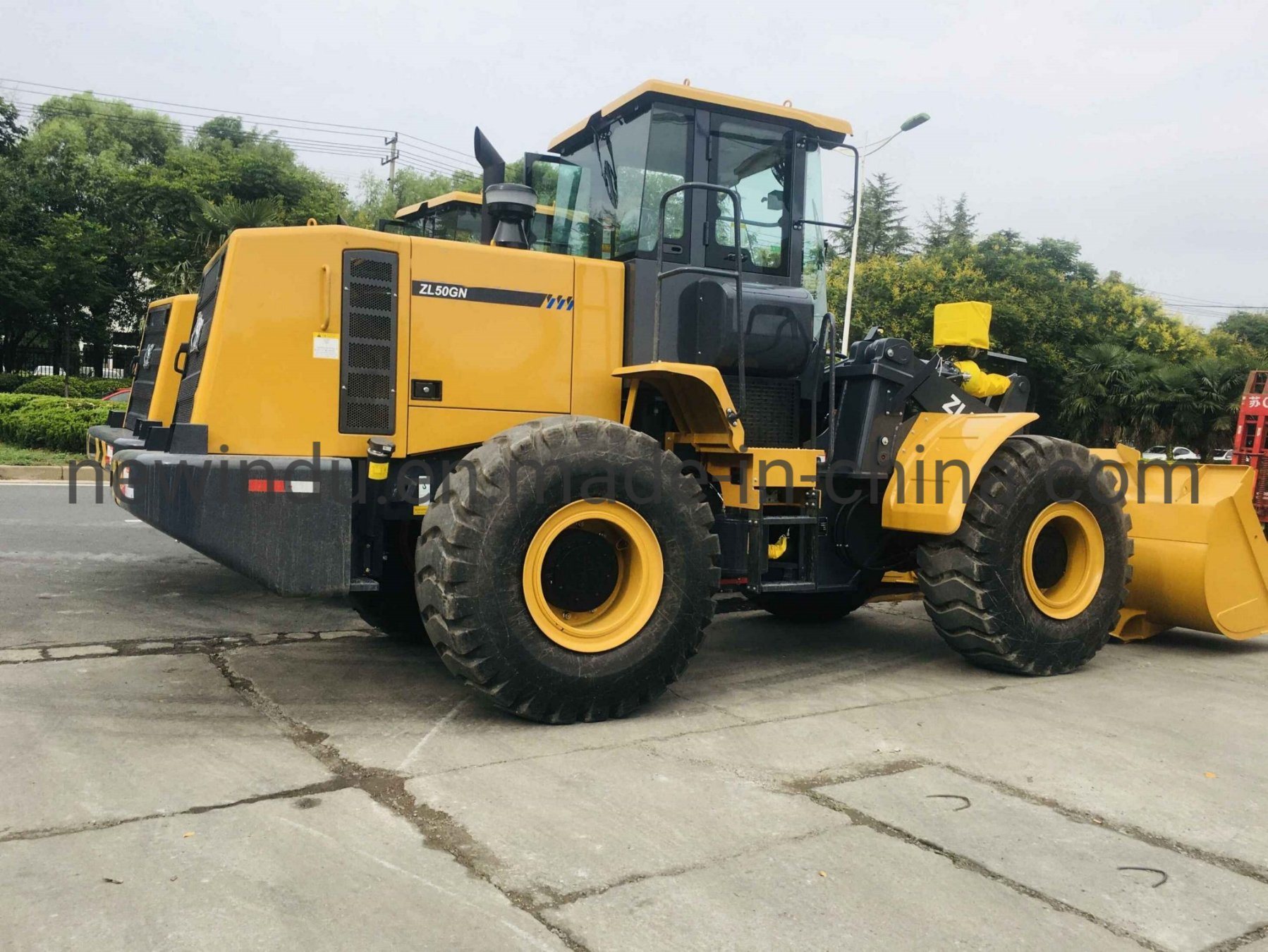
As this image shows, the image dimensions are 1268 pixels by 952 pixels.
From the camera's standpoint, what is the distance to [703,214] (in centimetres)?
603

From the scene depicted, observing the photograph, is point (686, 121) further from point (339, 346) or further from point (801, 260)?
point (339, 346)

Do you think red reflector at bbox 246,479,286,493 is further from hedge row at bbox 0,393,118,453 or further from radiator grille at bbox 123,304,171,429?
hedge row at bbox 0,393,118,453

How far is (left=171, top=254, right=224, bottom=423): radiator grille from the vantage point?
5.37 metres

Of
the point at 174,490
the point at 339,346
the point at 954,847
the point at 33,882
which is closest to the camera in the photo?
the point at 33,882

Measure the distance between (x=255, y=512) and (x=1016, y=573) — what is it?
416cm

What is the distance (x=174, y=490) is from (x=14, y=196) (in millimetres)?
34630

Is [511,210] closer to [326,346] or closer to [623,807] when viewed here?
[326,346]

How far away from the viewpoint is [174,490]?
189 inches

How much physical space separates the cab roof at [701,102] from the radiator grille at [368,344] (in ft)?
5.57

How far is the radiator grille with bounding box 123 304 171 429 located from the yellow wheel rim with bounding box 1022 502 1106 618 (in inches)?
244

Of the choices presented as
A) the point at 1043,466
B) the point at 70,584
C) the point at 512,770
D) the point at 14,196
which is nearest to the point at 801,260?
the point at 1043,466

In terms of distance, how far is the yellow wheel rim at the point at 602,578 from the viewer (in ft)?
16.3

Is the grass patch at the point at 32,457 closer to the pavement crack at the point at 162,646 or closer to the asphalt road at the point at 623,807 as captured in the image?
the pavement crack at the point at 162,646

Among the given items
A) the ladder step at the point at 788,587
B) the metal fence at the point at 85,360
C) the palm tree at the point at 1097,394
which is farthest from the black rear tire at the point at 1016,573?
the metal fence at the point at 85,360
